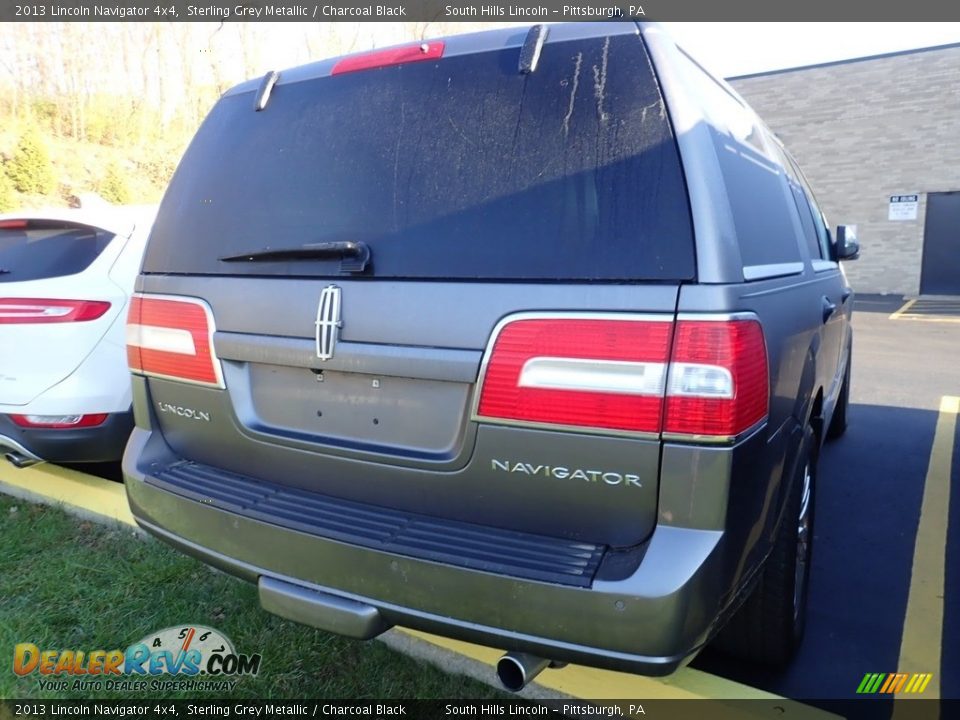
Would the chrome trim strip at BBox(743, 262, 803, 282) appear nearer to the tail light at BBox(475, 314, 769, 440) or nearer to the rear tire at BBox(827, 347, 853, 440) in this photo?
the tail light at BBox(475, 314, 769, 440)

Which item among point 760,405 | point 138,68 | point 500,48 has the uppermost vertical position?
point 138,68

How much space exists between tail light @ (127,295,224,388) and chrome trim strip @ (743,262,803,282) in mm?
1594

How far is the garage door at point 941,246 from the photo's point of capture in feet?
57.8

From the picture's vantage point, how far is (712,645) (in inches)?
104

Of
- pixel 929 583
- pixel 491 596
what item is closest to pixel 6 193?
pixel 491 596

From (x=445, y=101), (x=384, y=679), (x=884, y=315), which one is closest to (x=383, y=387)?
(x=445, y=101)

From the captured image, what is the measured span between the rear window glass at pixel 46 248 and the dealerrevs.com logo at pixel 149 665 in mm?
1912

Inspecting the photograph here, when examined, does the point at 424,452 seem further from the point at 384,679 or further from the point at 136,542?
the point at 136,542

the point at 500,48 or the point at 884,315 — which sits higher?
the point at 500,48

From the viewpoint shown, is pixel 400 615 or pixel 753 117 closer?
pixel 400 615

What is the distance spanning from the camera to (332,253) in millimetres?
1983

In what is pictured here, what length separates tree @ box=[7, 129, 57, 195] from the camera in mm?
11766

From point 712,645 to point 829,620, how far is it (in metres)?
0.66

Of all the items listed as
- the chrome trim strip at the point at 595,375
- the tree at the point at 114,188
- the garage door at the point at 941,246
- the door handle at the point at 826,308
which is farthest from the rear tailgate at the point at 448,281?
the garage door at the point at 941,246
